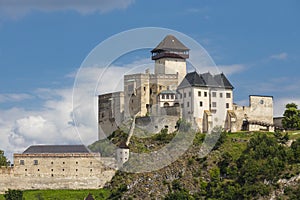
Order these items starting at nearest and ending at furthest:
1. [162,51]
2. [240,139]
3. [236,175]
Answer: [236,175], [240,139], [162,51]

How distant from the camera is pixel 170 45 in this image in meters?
123

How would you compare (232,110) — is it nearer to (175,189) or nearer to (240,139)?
(240,139)

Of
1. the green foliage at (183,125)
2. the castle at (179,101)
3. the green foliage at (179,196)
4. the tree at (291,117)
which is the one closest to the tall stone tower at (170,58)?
the castle at (179,101)

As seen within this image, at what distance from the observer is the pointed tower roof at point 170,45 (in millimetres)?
122312

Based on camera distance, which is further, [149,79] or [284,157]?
[149,79]

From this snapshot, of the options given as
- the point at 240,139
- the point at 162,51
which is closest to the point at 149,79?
the point at 162,51

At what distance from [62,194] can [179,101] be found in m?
18.2

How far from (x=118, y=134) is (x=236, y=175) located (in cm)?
1759

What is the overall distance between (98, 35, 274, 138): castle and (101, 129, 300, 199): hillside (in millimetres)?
2789

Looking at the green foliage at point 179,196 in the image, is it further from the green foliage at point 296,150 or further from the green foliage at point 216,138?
the green foliage at point 296,150

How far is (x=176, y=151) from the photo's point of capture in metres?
114

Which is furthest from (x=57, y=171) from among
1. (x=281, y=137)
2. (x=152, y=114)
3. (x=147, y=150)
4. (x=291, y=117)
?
(x=291, y=117)

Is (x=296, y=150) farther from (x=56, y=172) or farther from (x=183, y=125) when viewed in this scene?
(x=56, y=172)

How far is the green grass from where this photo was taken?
108875 mm
